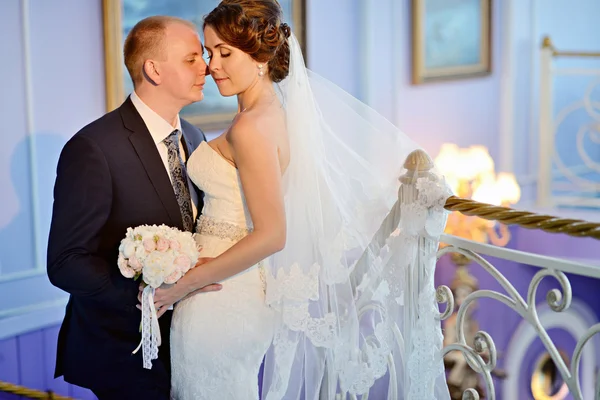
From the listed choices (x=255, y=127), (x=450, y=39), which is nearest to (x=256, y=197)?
(x=255, y=127)

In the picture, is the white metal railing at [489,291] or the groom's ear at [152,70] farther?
the groom's ear at [152,70]

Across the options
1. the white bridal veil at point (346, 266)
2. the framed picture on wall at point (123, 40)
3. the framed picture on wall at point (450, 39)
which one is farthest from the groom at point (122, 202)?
the framed picture on wall at point (450, 39)

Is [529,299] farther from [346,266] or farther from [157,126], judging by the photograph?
[157,126]

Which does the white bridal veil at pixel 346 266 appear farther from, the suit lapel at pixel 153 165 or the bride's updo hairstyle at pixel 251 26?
the suit lapel at pixel 153 165

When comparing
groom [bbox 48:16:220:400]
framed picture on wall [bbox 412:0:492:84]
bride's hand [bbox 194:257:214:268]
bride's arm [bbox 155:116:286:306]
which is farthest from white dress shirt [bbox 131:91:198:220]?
framed picture on wall [bbox 412:0:492:84]

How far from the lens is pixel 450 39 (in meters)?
7.02

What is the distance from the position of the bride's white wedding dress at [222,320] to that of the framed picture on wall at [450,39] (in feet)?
14.6

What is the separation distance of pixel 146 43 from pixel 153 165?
43 cm

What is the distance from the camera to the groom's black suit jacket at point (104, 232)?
2475 mm

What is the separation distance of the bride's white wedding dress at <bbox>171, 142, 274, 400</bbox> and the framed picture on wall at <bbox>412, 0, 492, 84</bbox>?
445cm

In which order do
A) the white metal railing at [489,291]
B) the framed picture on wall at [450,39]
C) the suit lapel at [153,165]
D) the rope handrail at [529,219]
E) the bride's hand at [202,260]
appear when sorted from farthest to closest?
the framed picture on wall at [450,39]
the suit lapel at [153,165]
the bride's hand at [202,260]
the white metal railing at [489,291]
the rope handrail at [529,219]

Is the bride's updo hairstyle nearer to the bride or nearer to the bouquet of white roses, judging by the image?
the bride

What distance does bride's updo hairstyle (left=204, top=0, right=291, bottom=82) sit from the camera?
7.78 ft

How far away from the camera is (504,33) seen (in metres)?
7.88
